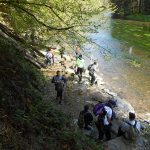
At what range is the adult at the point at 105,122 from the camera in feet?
41.3

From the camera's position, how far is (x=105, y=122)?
41.5 feet

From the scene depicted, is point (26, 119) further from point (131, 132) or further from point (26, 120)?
point (131, 132)

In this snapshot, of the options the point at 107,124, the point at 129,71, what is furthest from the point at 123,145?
the point at 129,71

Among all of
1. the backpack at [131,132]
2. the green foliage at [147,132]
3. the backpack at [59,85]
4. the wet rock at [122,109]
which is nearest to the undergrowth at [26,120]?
the backpack at [131,132]

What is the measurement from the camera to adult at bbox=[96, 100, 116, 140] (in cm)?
1259

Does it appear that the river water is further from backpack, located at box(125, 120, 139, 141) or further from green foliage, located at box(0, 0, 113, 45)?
backpack, located at box(125, 120, 139, 141)

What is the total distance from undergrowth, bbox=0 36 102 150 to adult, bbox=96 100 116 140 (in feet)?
4.96

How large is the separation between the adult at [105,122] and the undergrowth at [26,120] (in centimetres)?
151

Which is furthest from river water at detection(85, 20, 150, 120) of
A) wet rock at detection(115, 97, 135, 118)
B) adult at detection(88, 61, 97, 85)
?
adult at detection(88, 61, 97, 85)

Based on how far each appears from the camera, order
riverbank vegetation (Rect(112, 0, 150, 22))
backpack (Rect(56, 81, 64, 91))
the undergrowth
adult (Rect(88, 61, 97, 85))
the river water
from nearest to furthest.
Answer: the undergrowth
the river water
backpack (Rect(56, 81, 64, 91))
adult (Rect(88, 61, 97, 85))
riverbank vegetation (Rect(112, 0, 150, 22))

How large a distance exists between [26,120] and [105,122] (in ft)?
12.3

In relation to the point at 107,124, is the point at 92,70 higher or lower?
lower

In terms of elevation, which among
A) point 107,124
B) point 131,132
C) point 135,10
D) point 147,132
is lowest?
point 135,10

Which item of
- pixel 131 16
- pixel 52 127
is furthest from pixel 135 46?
pixel 131 16
